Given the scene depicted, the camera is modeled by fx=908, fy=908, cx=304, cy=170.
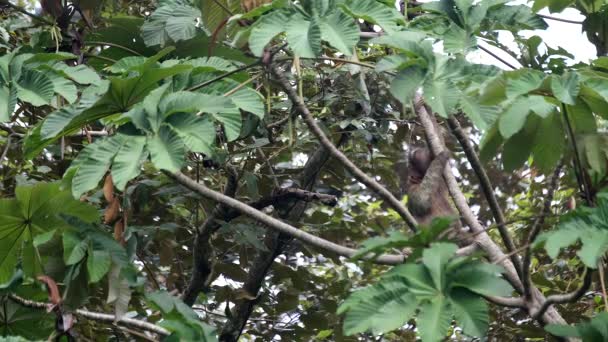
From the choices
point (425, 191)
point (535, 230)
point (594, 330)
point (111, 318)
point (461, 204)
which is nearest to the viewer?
point (594, 330)

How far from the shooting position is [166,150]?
7.64 ft

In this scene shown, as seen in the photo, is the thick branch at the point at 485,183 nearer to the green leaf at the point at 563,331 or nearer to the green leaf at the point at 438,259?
the green leaf at the point at 563,331

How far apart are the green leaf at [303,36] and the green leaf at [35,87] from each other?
78 centimetres

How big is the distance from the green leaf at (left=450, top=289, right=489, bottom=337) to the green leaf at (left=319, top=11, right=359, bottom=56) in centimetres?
71

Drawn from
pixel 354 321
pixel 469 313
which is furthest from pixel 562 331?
pixel 354 321

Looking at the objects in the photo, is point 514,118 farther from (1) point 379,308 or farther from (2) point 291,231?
(2) point 291,231

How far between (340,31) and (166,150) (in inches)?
22.5

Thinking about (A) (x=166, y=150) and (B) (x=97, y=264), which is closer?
(A) (x=166, y=150)

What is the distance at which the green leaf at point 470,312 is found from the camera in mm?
2057

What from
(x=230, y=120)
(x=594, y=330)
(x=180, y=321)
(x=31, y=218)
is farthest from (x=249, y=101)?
(x=594, y=330)

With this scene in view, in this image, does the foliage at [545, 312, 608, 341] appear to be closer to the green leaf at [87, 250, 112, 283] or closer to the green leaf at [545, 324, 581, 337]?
the green leaf at [545, 324, 581, 337]

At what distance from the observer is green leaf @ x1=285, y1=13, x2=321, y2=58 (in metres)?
2.38

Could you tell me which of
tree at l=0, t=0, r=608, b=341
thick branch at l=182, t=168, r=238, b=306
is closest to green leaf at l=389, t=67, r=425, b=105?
tree at l=0, t=0, r=608, b=341

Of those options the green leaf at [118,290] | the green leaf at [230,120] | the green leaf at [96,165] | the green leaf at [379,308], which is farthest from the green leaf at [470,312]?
the green leaf at [118,290]
